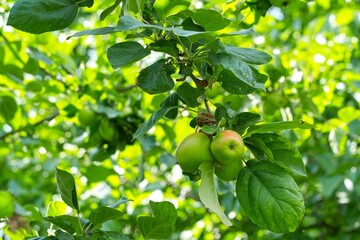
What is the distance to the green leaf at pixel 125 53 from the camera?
1158mm

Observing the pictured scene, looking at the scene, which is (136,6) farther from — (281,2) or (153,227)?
(281,2)

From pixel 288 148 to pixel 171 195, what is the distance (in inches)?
69.1

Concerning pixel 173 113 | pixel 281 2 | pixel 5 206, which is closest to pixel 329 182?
pixel 281 2

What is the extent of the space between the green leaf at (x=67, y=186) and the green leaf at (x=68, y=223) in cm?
3

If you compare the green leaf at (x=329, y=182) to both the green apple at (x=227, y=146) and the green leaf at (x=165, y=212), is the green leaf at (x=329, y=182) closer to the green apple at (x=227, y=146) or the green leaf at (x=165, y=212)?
the green leaf at (x=165, y=212)

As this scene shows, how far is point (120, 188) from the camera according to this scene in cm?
287

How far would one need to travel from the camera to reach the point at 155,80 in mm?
1222

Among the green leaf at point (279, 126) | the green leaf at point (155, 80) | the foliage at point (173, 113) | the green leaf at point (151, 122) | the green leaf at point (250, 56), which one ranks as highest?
the green leaf at point (250, 56)

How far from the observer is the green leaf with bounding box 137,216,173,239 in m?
1.23

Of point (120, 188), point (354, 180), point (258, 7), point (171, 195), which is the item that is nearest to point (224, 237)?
point (171, 195)

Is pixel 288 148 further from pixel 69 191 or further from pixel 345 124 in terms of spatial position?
pixel 345 124

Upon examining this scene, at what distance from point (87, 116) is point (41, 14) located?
3.18ft

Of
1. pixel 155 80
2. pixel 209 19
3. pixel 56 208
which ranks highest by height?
pixel 209 19

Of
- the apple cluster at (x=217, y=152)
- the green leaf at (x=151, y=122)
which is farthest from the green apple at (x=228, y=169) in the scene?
the green leaf at (x=151, y=122)
